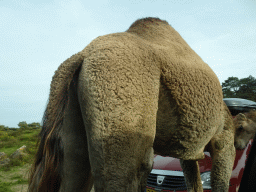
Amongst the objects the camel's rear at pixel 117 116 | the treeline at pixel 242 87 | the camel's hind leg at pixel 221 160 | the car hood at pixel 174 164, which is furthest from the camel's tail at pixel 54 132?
the treeline at pixel 242 87

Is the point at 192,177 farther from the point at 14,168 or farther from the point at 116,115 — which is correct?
the point at 14,168

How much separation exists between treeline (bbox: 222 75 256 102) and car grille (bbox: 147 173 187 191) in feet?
7.63

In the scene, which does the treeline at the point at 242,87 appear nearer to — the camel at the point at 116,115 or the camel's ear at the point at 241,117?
the camel's ear at the point at 241,117

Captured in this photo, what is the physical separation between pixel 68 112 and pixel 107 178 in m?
0.59

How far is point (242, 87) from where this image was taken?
199 inches

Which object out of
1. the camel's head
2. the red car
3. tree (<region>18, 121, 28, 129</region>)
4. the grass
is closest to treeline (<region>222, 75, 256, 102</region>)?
the red car

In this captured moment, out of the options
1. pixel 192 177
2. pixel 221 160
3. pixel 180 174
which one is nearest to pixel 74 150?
pixel 221 160

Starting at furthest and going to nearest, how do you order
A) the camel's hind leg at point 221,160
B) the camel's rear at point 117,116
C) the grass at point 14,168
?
the grass at point 14,168
the camel's hind leg at point 221,160
the camel's rear at point 117,116

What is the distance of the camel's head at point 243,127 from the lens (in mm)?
3135

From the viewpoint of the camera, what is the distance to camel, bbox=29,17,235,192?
1.29 meters

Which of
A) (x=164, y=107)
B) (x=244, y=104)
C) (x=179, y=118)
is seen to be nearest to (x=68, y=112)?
(x=164, y=107)

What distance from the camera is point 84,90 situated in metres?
1.34

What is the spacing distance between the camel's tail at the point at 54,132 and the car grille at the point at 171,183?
2.43m

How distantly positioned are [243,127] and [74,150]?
9.59 feet
